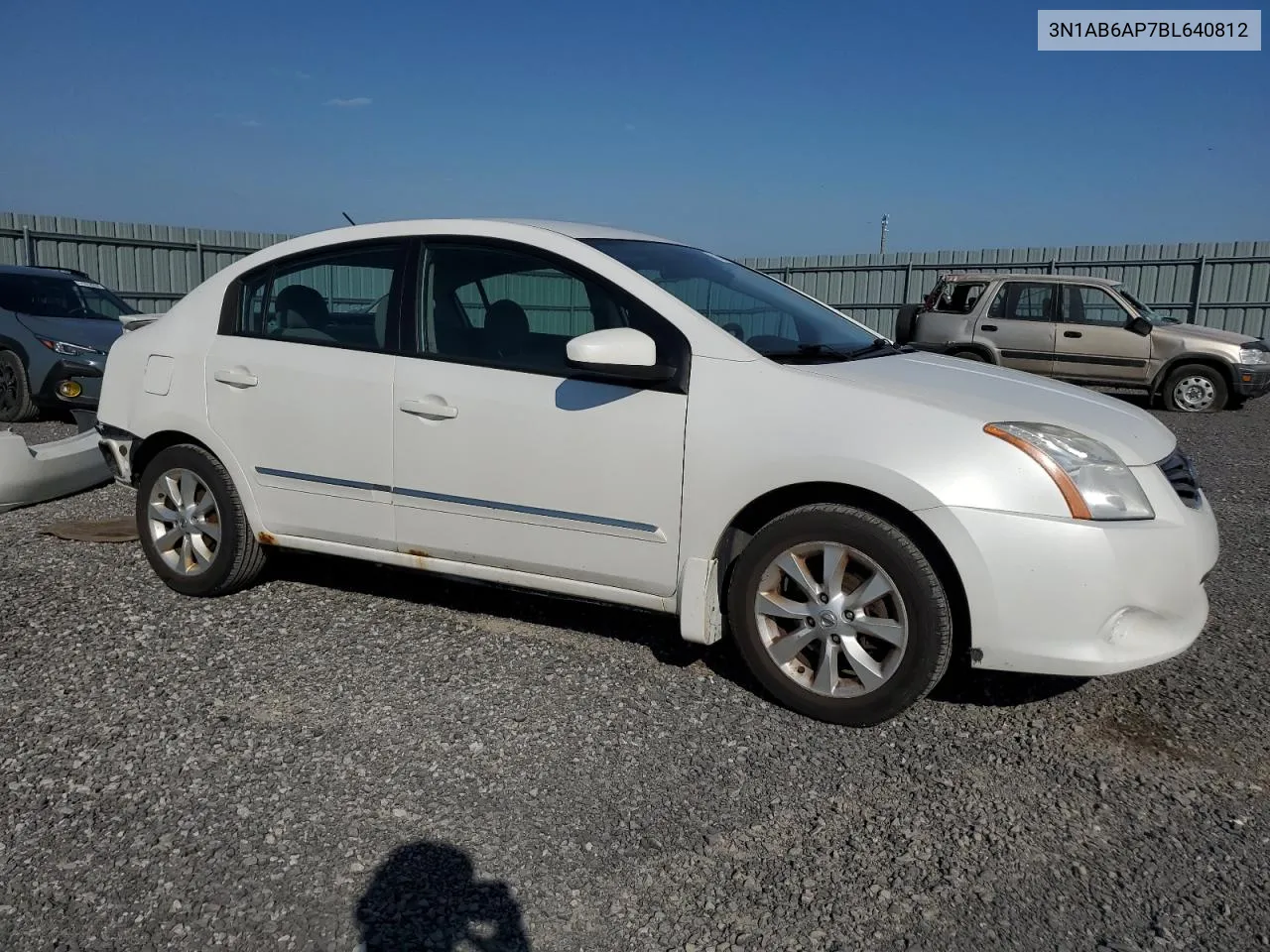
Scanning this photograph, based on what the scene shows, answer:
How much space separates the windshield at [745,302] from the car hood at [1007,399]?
0.21 m

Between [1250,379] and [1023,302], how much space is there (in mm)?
2892

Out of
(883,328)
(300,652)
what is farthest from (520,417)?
(883,328)

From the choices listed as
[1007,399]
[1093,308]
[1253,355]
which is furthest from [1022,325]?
[1007,399]

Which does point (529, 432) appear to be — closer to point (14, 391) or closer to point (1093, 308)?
point (14, 391)

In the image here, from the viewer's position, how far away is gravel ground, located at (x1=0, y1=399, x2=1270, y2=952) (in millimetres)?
2428

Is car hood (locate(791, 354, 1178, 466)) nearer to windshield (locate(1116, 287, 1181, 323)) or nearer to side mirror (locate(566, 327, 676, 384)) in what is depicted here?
side mirror (locate(566, 327, 676, 384))

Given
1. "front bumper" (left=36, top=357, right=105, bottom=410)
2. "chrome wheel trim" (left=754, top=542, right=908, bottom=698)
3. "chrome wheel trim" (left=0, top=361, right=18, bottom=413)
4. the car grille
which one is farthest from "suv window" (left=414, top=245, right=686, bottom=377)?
"chrome wheel trim" (left=0, top=361, right=18, bottom=413)

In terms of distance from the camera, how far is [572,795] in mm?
2984

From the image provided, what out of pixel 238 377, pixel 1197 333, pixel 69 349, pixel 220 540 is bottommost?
pixel 220 540

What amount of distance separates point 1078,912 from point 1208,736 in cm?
127

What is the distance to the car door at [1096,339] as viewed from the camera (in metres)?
13.3

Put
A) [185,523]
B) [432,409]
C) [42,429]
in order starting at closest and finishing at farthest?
[432,409]
[185,523]
[42,429]

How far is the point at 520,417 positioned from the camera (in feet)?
12.4

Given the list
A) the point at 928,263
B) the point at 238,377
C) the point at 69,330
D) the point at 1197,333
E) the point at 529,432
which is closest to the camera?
the point at 529,432
